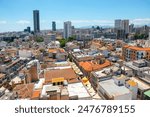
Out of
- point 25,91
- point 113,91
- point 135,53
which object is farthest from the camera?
point 135,53

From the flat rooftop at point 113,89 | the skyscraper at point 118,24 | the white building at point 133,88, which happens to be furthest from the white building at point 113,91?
the skyscraper at point 118,24

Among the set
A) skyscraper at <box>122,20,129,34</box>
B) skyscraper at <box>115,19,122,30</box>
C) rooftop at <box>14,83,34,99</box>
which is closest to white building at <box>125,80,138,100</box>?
rooftop at <box>14,83,34,99</box>

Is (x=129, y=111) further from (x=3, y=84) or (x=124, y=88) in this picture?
(x=3, y=84)

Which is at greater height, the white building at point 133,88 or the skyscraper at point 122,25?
the skyscraper at point 122,25

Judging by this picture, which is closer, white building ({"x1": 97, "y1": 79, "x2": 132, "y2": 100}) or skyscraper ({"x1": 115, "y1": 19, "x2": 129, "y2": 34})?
white building ({"x1": 97, "y1": 79, "x2": 132, "y2": 100})

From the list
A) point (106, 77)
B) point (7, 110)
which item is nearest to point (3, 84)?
point (106, 77)

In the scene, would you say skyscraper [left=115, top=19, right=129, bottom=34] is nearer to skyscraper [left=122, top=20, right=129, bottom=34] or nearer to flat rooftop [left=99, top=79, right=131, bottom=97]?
skyscraper [left=122, top=20, right=129, bottom=34]

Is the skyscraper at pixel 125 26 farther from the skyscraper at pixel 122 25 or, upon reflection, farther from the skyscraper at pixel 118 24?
the skyscraper at pixel 118 24

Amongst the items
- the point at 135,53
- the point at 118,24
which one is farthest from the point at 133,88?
the point at 118,24

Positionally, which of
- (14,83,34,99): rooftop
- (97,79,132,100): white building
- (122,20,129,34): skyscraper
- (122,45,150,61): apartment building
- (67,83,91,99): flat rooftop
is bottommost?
(14,83,34,99): rooftop

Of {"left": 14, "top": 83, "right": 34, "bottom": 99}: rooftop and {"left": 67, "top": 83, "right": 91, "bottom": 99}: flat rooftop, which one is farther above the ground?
{"left": 67, "top": 83, "right": 91, "bottom": 99}: flat rooftop

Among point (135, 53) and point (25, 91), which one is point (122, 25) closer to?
point (135, 53)
